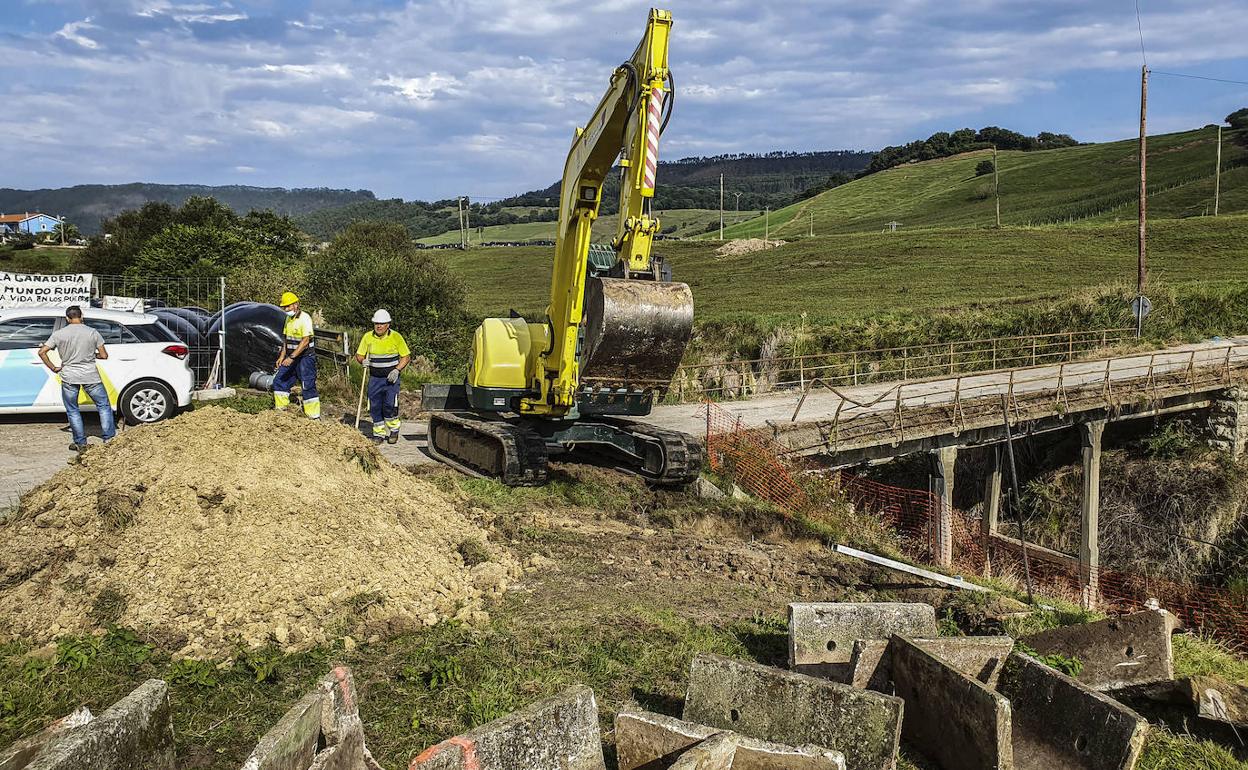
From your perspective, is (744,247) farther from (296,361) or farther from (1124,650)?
(1124,650)

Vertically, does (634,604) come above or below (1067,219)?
below

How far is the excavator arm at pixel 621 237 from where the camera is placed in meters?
9.24

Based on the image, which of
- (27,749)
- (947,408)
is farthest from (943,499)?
(27,749)

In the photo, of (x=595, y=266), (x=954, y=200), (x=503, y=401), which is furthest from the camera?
(x=954, y=200)

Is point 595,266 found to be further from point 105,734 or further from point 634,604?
point 105,734

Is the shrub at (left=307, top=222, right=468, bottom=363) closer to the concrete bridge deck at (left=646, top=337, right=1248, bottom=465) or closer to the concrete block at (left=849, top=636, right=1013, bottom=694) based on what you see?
the concrete bridge deck at (left=646, top=337, right=1248, bottom=465)

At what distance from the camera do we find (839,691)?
16.1ft

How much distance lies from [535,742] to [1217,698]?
15.2 ft

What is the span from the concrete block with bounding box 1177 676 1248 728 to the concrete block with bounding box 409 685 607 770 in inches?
162

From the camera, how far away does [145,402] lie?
41.7 feet

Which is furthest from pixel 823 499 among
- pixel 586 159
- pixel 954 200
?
pixel 954 200

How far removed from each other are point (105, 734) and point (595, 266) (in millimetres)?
7611

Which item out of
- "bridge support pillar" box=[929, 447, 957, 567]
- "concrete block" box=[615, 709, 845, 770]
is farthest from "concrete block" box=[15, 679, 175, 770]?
"bridge support pillar" box=[929, 447, 957, 567]

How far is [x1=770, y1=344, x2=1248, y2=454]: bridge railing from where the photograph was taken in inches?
647
